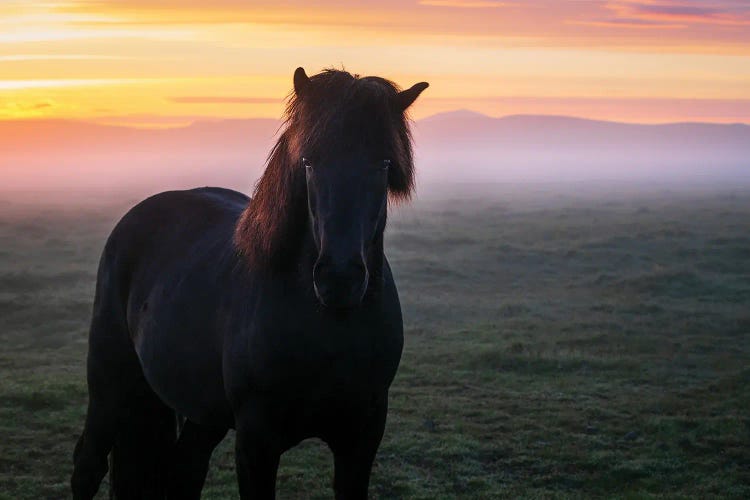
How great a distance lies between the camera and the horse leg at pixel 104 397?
4.63m

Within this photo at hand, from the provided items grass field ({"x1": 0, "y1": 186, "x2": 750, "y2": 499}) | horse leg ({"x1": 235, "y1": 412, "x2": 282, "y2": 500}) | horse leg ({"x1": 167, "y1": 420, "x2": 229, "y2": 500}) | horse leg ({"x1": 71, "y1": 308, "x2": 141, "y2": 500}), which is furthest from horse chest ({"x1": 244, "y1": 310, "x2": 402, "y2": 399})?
grass field ({"x1": 0, "y1": 186, "x2": 750, "y2": 499})

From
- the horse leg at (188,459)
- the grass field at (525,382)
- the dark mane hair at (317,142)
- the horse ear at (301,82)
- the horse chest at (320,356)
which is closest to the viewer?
the dark mane hair at (317,142)

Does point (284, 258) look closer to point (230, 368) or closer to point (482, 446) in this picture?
point (230, 368)

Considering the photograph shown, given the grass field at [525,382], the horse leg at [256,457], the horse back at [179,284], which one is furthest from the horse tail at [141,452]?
the grass field at [525,382]

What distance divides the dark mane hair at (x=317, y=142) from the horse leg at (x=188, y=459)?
1.59 metres

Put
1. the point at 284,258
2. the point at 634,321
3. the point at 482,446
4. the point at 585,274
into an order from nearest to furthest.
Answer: the point at 284,258 → the point at 482,446 → the point at 634,321 → the point at 585,274

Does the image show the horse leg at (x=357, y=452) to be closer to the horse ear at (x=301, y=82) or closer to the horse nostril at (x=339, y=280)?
the horse nostril at (x=339, y=280)

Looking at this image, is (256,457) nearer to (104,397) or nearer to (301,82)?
(301,82)

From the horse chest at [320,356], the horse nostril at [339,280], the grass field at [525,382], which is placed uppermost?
the horse nostril at [339,280]

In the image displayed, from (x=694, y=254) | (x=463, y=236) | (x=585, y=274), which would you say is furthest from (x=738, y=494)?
(x=463, y=236)

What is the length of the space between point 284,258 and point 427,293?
15.2 meters

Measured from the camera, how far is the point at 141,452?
4664mm

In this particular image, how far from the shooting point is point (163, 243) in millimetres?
4629

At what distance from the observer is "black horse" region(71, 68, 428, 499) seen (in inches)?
113
